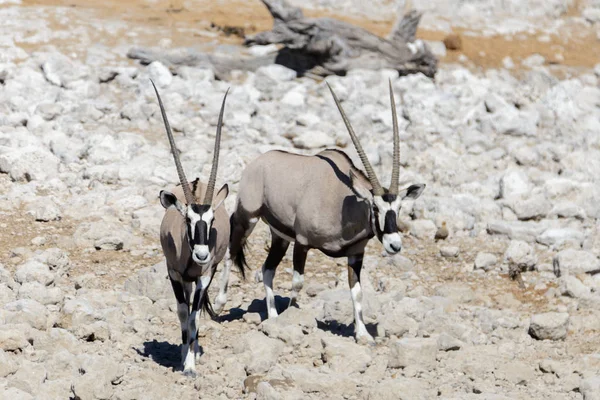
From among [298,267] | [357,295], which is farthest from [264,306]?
[357,295]

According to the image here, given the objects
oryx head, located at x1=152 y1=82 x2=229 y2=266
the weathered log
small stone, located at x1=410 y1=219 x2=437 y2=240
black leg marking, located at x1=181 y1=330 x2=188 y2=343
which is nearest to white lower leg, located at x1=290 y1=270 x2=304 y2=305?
black leg marking, located at x1=181 y1=330 x2=188 y2=343

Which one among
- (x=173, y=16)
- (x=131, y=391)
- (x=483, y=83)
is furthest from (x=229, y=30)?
(x=131, y=391)

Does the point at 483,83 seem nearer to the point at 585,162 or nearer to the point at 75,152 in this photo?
the point at 585,162

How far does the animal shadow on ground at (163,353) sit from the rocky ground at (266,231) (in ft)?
0.11

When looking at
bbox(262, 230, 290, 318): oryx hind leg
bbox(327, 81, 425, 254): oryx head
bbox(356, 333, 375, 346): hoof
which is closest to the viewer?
bbox(327, 81, 425, 254): oryx head

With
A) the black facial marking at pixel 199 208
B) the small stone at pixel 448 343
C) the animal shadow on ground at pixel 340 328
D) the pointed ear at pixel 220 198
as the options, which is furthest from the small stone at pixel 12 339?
the small stone at pixel 448 343

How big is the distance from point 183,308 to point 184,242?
0.71 m

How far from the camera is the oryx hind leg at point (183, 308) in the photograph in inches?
365

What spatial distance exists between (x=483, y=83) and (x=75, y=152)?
38.0 feet

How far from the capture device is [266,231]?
48.7 feet

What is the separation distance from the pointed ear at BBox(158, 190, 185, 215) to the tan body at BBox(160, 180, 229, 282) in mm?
202

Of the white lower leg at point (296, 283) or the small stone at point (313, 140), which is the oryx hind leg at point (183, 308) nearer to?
the white lower leg at point (296, 283)

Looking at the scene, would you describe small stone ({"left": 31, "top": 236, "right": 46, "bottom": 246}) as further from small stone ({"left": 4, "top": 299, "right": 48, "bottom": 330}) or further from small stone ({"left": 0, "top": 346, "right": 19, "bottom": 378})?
small stone ({"left": 0, "top": 346, "right": 19, "bottom": 378})

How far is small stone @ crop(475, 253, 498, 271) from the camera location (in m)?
14.2
